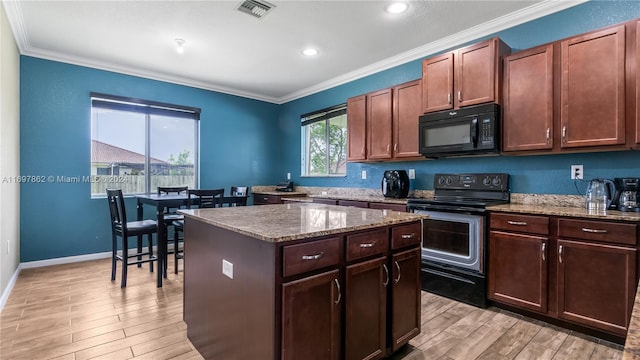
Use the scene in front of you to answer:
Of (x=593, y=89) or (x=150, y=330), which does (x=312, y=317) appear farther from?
(x=593, y=89)

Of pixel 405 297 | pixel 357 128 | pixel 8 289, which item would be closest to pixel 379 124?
pixel 357 128

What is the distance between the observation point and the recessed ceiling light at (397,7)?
8.90ft

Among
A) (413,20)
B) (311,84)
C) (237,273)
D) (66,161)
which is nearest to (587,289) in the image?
(237,273)

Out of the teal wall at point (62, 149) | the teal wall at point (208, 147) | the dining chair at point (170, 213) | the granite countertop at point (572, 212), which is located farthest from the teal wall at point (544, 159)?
the teal wall at point (62, 149)

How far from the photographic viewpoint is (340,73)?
14.9ft

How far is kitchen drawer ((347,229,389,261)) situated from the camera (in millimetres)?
1596

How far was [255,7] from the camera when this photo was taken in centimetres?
276

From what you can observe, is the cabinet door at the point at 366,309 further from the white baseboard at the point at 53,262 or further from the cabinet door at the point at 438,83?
the white baseboard at the point at 53,262

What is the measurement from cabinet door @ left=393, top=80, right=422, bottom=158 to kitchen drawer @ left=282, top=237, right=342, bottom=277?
2.25 m

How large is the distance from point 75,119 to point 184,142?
136 cm

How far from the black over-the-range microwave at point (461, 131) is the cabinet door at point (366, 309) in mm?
1725

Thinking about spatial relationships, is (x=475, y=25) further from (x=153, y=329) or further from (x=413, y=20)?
(x=153, y=329)

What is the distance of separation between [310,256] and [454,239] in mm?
1906

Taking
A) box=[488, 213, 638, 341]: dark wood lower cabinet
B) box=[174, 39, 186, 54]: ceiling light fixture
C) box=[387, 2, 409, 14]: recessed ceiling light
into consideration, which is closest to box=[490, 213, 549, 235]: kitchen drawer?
box=[488, 213, 638, 341]: dark wood lower cabinet
